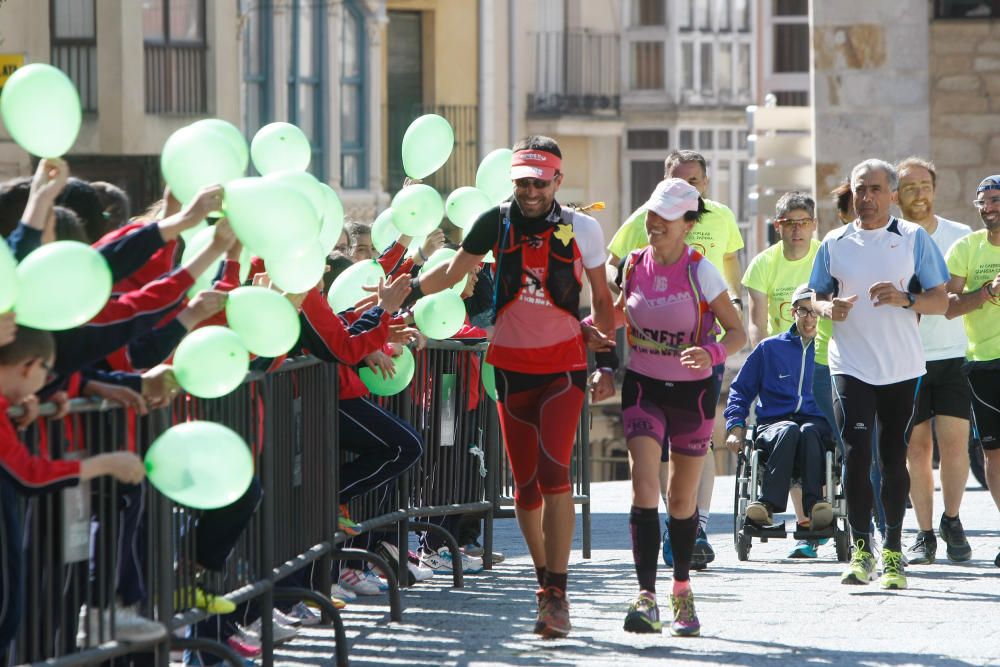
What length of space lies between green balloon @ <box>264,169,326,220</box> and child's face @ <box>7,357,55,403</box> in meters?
1.06

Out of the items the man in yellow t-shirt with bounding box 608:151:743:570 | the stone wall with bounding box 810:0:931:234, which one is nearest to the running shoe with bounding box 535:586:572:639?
the man in yellow t-shirt with bounding box 608:151:743:570

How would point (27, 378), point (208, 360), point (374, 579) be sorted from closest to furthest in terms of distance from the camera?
point (27, 378) < point (208, 360) < point (374, 579)

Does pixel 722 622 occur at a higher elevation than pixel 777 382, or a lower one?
lower

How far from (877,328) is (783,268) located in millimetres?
1982

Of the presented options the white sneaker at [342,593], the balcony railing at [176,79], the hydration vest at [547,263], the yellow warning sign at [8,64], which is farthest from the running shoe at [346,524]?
the balcony railing at [176,79]

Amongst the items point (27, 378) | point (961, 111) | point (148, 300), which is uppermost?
point (961, 111)

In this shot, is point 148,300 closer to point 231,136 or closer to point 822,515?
point 231,136

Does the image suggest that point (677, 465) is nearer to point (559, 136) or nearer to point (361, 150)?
point (361, 150)

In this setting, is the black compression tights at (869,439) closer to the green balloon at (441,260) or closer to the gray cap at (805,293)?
the gray cap at (805,293)

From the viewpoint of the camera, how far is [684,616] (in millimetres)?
8133

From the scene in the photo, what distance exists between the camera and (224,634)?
25.9 feet

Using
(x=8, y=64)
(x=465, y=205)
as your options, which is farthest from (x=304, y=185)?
(x=8, y=64)

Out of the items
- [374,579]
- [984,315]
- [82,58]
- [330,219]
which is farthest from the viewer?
[82,58]

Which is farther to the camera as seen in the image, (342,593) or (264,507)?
(342,593)
